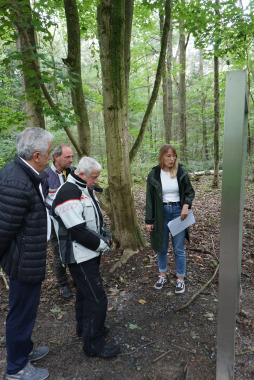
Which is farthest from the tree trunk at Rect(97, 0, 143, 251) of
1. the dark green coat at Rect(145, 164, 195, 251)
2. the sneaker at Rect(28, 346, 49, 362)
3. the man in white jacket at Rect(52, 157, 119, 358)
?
the sneaker at Rect(28, 346, 49, 362)

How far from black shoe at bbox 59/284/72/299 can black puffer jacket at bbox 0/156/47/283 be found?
1659 mm

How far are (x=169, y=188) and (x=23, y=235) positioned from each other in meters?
2.04

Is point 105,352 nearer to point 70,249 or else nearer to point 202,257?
point 70,249

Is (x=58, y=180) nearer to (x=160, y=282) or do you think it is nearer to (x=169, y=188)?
(x=169, y=188)

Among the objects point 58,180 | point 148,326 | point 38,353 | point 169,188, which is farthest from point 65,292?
point 169,188

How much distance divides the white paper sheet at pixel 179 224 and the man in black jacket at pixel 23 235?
1786 millimetres

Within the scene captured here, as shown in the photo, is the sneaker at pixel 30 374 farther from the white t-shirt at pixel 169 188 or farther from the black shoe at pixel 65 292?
the white t-shirt at pixel 169 188

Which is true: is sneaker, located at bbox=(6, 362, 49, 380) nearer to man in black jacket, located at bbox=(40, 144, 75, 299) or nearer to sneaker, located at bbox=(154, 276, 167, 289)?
man in black jacket, located at bbox=(40, 144, 75, 299)

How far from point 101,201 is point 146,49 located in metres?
7.83

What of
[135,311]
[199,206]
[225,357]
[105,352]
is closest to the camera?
[225,357]

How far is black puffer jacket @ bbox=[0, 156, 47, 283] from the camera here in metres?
1.93

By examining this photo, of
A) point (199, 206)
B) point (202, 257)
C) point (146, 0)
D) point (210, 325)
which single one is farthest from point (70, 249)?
point (199, 206)

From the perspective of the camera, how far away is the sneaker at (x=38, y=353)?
2.51 metres

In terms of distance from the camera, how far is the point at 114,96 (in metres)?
3.98
